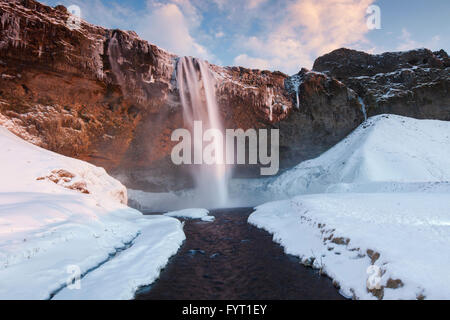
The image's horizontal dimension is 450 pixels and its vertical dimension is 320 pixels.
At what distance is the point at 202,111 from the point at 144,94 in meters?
8.42

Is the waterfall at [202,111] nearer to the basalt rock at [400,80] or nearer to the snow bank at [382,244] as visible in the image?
the snow bank at [382,244]

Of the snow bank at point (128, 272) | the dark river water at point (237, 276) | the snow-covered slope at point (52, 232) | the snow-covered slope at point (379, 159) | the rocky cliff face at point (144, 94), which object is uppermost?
the rocky cliff face at point (144, 94)

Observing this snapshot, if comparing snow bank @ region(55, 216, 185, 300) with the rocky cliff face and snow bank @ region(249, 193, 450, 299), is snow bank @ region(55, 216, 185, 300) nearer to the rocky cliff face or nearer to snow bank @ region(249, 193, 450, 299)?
snow bank @ region(249, 193, 450, 299)

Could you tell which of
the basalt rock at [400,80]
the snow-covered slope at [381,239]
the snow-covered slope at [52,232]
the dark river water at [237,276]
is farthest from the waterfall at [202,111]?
the basalt rock at [400,80]

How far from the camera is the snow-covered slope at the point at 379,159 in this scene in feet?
81.5

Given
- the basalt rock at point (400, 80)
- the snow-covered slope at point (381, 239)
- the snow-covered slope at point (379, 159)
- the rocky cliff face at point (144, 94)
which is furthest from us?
the basalt rock at point (400, 80)

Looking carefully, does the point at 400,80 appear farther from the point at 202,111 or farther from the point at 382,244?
the point at 382,244

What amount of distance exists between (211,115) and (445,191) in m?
26.6

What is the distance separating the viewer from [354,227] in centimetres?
844

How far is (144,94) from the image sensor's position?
27047 mm

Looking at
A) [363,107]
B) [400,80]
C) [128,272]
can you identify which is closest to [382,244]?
[128,272]

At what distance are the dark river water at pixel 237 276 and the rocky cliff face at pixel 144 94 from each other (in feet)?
74.0
